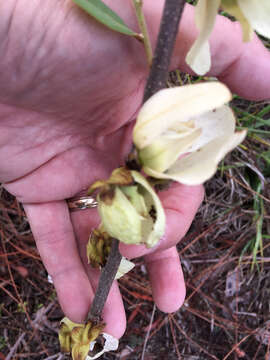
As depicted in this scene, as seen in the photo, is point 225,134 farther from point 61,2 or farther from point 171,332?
point 171,332

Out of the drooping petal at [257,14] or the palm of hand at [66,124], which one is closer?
the drooping petal at [257,14]

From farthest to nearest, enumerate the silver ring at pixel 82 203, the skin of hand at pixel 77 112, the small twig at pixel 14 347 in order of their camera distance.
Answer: the small twig at pixel 14 347, the silver ring at pixel 82 203, the skin of hand at pixel 77 112

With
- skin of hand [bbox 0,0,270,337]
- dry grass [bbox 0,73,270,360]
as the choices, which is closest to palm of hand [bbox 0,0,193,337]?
skin of hand [bbox 0,0,270,337]

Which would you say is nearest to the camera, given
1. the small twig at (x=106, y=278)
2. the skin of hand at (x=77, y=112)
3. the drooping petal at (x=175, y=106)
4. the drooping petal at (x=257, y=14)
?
the drooping petal at (x=175, y=106)

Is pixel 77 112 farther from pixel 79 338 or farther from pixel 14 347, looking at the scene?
pixel 14 347

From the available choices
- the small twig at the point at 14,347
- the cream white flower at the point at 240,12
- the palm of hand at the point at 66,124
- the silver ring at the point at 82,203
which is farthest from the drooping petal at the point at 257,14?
the small twig at the point at 14,347

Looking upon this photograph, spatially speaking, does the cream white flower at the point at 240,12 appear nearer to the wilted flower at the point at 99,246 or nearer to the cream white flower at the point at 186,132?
the cream white flower at the point at 186,132

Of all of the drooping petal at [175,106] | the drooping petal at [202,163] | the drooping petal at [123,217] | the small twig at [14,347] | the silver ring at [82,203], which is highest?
the drooping petal at [175,106]
